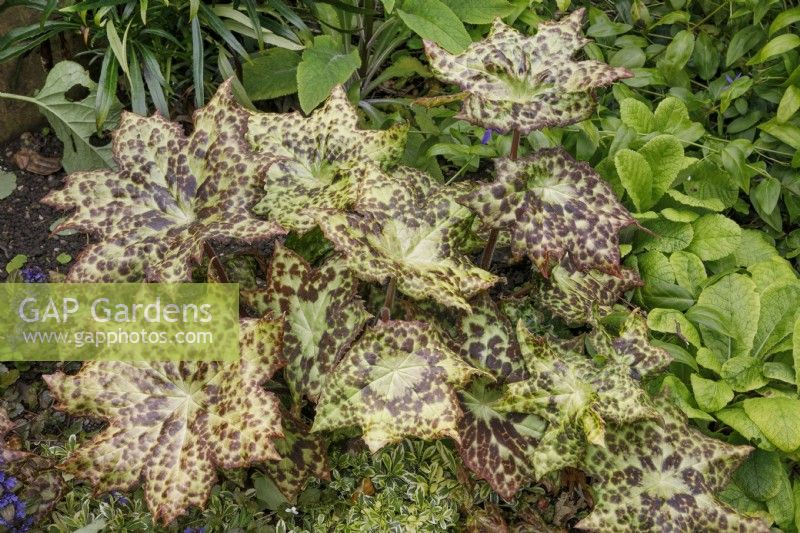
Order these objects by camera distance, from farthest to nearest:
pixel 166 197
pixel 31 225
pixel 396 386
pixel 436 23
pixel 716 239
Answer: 1. pixel 31 225
2. pixel 436 23
3. pixel 716 239
4. pixel 166 197
5. pixel 396 386

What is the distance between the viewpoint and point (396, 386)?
71.6 inches

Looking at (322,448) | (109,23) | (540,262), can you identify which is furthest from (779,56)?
(109,23)

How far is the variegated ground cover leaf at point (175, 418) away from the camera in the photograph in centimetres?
172

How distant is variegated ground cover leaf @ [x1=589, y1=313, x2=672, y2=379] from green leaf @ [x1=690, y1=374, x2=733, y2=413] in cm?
22

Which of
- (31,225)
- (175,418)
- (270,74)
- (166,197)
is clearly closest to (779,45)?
(270,74)

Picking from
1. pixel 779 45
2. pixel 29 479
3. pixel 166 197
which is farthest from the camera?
pixel 779 45

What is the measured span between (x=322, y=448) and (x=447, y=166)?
1273 millimetres

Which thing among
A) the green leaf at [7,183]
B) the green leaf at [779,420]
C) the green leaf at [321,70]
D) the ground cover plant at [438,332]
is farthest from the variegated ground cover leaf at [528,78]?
the green leaf at [7,183]

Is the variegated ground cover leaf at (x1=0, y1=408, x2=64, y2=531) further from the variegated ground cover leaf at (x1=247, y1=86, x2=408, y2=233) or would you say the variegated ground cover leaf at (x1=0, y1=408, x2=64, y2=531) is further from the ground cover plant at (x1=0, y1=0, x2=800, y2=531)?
the variegated ground cover leaf at (x1=247, y1=86, x2=408, y2=233)

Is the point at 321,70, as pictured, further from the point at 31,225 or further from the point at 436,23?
the point at 31,225

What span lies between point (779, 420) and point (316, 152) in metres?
1.38

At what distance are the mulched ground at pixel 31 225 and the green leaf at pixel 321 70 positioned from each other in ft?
2.91

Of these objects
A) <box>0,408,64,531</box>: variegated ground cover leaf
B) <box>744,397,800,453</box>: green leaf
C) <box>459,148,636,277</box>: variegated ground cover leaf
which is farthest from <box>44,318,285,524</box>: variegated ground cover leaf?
<box>744,397,800,453</box>: green leaf

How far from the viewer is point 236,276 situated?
220cm
